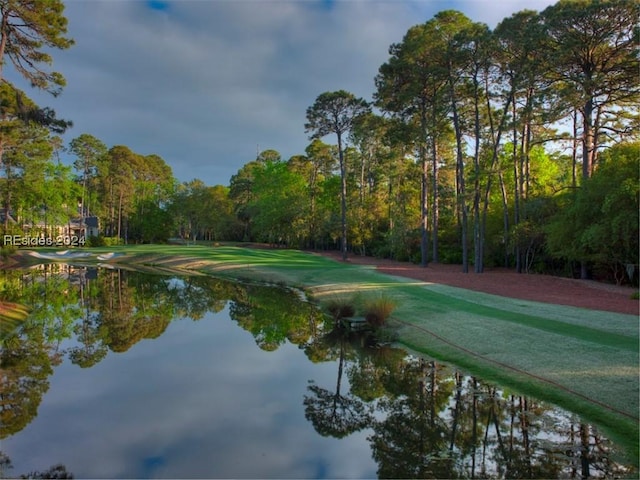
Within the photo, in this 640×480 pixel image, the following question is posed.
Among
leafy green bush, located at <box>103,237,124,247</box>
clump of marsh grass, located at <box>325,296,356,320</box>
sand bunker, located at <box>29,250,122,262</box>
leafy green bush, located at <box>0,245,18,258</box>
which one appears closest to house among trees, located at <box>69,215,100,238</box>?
leafy green bush, located at <box>103,237,124,247</box>

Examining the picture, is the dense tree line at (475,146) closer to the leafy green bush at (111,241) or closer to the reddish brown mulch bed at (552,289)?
the reddish brown mulch bed at (552,289)

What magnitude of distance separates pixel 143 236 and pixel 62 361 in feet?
207

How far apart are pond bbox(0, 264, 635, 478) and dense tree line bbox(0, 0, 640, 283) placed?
40.6ft

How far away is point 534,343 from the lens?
31.9ft

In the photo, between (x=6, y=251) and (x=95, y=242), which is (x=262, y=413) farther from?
(x=95, y=242)

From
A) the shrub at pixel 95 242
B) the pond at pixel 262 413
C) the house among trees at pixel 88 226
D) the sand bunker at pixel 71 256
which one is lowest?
the pond at pixel 262 413

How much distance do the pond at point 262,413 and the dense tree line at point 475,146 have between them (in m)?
12.4

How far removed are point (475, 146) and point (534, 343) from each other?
19.1 meters

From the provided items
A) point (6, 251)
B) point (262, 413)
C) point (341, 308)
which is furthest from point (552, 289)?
point (6, 251)

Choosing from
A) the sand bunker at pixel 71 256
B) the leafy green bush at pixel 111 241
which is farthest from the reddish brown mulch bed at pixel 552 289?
the leafy green bush at pixel 111 241

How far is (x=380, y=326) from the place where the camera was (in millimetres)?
12898

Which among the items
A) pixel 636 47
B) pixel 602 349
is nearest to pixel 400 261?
pixel 636 47

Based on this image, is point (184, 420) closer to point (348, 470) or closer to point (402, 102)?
point (348, 470)

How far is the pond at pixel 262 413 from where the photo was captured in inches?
212
